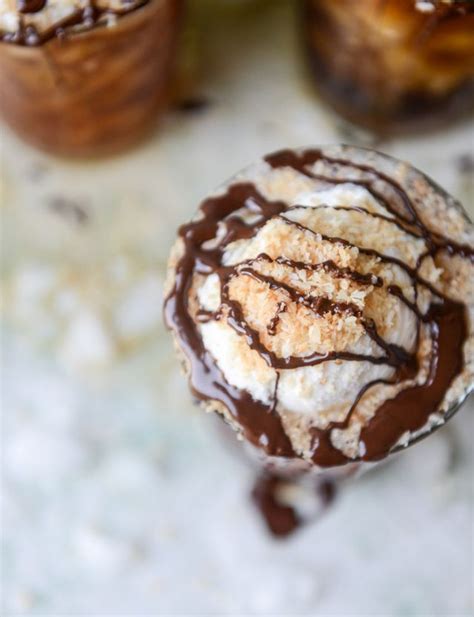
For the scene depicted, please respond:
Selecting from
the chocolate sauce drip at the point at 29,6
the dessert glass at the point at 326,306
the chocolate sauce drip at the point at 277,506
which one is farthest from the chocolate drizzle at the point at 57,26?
the chocolate sauce drip at the point at 277,506

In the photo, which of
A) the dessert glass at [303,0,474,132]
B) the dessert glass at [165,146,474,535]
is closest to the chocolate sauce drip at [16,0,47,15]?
the dessert glass at [165,146,474,535]

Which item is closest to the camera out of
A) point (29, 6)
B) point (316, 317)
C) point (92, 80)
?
point (316, 317)

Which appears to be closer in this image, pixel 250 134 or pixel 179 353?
pixel 179 353

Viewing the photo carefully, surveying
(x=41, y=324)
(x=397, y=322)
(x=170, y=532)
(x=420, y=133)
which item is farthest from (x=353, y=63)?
(x=170, y=532)

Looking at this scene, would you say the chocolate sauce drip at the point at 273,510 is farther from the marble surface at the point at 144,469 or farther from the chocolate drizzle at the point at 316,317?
the chocolate drizzle at the point at 316,317

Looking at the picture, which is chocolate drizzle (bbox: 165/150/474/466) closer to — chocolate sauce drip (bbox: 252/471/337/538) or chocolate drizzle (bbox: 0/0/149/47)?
chocolate drizzle (bbox: 0/0/149/47)

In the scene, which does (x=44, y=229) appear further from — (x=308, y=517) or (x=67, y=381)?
(x=308, y=517)

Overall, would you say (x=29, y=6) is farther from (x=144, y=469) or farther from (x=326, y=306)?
(x=144, y=469)

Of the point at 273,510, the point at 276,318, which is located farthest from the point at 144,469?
the point at 276,318
